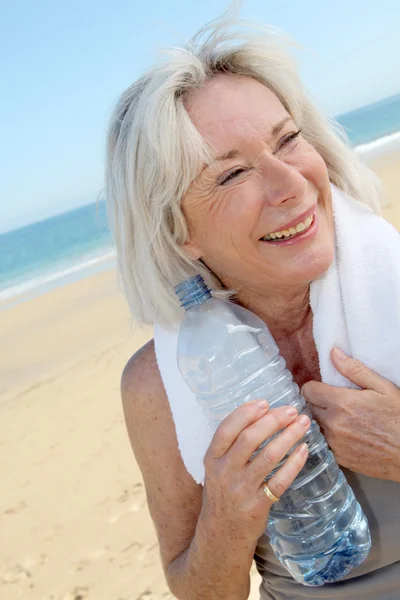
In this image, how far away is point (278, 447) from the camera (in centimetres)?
177

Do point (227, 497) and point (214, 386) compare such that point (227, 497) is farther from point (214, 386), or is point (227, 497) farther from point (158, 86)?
point (158, 86)

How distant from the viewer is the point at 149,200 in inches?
89.5

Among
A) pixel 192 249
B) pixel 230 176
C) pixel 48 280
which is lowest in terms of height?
pixel 192 249

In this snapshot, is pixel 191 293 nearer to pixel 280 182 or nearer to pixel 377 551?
pixel 280 182

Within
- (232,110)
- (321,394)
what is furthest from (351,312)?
(232,110)

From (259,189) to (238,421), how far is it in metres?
0.76

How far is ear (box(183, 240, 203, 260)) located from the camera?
2.39m

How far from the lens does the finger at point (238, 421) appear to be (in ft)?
5.87

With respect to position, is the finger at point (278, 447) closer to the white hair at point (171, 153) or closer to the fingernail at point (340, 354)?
the fingernail at point (340, 354)

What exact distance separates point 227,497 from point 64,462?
472 cm

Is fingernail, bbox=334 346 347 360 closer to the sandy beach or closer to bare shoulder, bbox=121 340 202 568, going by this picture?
bare shoulder, bbox=121 340 202 568

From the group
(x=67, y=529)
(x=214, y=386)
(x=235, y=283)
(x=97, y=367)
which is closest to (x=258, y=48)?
(x=235, y=283)

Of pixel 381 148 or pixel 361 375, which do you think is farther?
pixel 381 148

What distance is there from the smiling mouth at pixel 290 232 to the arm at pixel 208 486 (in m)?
0.60
